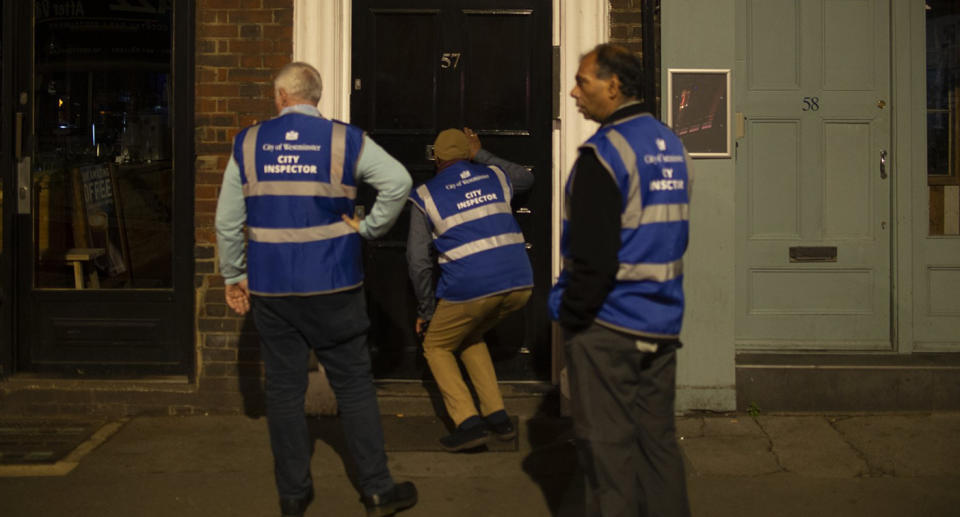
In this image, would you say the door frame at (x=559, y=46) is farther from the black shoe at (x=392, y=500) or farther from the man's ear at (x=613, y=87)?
the man's ear at (x=613, y=87)

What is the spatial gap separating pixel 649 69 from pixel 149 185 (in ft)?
10.7

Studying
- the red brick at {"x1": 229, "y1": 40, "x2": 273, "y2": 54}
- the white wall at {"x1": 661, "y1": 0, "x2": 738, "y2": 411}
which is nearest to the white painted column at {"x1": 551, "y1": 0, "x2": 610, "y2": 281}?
the white wall at {"x1": 661, "y1": 0, "x2": 738, "y2": 411}

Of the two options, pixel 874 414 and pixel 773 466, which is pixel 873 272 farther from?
pixel 773 466

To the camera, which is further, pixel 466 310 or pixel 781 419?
pixel 781 419

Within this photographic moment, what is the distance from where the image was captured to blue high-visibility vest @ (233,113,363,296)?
4.59 metres

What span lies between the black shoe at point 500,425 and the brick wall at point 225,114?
1.58 metres

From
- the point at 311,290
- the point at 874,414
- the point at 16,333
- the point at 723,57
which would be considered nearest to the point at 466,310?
the point at 311,290

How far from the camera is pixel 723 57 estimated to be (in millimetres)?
6355

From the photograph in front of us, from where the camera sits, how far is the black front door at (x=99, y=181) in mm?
6754

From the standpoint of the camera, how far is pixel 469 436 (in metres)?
5.84

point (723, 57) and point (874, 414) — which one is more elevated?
point (723, 57)

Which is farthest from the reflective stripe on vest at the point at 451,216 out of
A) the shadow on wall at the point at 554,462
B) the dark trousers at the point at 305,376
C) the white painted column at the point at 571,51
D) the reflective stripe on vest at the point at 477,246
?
the shadow on wall at the point at 554,462

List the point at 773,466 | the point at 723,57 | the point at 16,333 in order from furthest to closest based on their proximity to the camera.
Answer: the point at 16,333, the point at 723,57, the point at 773,466

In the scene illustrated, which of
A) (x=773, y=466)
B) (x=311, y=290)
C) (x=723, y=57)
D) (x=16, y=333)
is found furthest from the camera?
(x=16, y=333)
